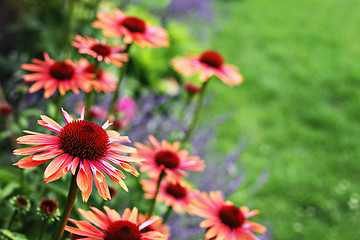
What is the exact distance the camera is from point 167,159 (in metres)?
1.21

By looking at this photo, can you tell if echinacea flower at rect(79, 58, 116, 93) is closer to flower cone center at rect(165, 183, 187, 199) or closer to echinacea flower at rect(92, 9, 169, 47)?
echinacea flower at rect(92, 9, 169, 47)

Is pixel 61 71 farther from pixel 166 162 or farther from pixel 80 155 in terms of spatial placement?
pixel 80 155

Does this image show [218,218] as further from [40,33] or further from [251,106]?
[251,106]

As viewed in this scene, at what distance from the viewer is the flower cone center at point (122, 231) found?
2.55 ft

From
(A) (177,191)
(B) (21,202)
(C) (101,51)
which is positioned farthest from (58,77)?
(A) (177,191)

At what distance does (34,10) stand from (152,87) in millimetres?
1319

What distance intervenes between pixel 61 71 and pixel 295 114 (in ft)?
11.7

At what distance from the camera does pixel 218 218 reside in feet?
3.51

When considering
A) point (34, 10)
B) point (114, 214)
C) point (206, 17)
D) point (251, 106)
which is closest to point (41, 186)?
point (114, 214)

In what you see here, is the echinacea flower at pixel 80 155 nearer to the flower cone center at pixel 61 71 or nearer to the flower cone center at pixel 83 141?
the flower cone center at pixel 83 141

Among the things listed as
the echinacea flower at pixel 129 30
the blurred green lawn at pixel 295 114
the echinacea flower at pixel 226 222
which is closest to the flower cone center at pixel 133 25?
the echinacea flower at pixel 129 30

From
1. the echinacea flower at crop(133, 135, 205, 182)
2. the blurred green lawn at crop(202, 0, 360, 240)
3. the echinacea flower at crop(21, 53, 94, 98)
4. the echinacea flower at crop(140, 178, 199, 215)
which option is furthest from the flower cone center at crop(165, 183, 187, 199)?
the blurred green lawn at crop(202, 0, 360, 240)

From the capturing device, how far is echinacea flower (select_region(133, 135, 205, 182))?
3.91 feet

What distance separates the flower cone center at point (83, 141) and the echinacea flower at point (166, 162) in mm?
362
